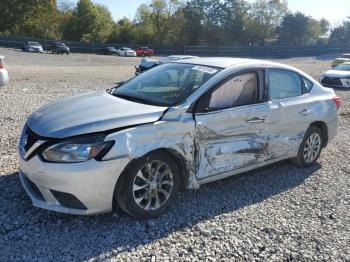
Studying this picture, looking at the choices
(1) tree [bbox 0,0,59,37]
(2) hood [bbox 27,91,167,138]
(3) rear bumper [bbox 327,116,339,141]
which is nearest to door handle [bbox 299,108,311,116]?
(3) rear bumper [bbox 327,116,339,141]

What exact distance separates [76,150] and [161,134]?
2.80ft

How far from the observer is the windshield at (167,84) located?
4.53m

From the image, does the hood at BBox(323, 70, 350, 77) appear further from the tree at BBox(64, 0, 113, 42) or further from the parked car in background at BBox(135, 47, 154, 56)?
the tree at BBox(64, 0, 113, 42)

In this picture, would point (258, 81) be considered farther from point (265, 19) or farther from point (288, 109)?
point (265, 19)

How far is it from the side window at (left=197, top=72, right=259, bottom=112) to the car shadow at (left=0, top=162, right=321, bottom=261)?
1.08 meters

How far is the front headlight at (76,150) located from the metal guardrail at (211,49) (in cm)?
5695

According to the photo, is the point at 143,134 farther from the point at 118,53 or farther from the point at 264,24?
the point at 264,24

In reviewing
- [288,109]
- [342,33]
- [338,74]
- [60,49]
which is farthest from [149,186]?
[342,33]

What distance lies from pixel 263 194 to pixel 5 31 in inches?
2857

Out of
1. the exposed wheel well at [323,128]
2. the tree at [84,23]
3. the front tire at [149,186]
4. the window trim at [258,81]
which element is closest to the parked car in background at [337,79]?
the exposed wheel well at [323,128]

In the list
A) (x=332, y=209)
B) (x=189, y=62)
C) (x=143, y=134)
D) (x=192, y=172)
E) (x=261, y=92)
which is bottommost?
(x=332, y=209)

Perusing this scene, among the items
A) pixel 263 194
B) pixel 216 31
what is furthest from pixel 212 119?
pixel 216 31

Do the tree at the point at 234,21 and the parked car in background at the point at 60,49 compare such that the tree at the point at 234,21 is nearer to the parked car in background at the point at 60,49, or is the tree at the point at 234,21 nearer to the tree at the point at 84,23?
the tree at the point at 84,23

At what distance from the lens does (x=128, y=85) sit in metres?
5.21
